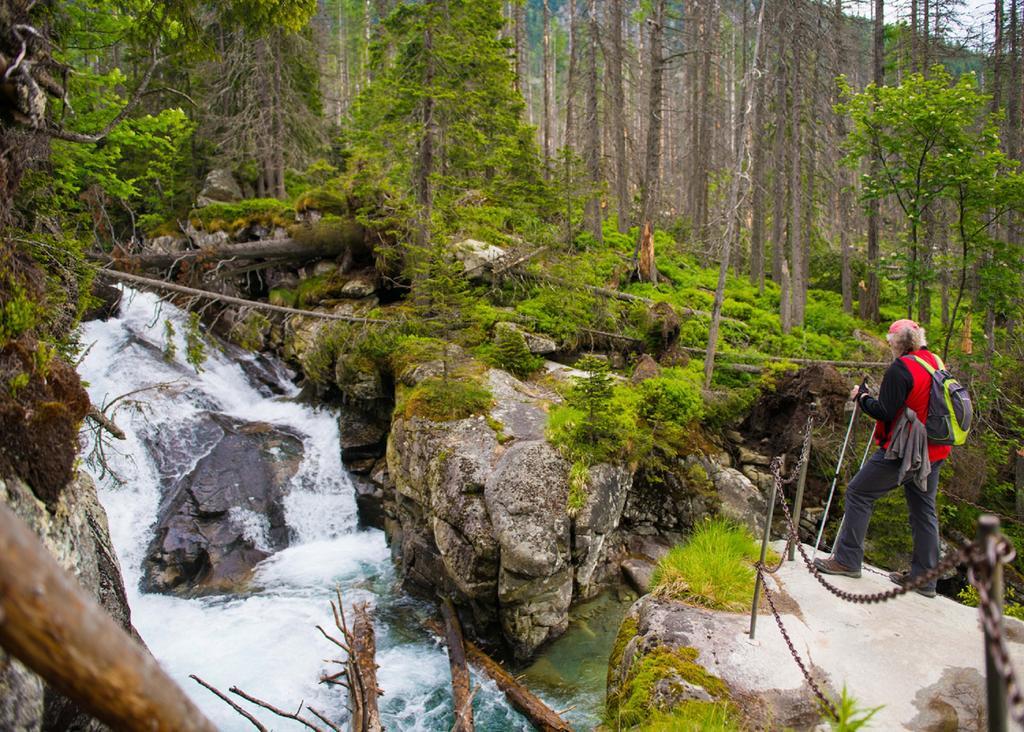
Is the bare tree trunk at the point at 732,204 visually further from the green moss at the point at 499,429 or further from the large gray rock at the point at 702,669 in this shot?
the large gray rock at the point at 702,669

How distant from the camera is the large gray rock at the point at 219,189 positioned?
18.9m

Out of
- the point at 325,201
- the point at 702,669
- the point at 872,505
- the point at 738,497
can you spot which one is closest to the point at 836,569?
the point at 872,505

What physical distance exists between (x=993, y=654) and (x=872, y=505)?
152 inches

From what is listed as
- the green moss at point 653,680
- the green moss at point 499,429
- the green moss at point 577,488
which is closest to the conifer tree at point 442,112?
the green moss at point 499,429

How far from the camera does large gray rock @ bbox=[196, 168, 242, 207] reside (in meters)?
18.9

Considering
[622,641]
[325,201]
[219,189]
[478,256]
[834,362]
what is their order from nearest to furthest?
[622,641] → [834,362] → [478,256] → [325,201] → [219,189]

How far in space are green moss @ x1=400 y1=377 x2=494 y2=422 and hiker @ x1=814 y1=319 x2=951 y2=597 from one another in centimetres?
580

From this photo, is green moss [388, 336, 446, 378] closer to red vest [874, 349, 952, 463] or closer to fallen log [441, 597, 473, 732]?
fallen log [441, 597, 473, 732]

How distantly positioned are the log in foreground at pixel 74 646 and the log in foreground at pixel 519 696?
5.66 meters

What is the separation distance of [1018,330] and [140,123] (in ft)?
52.1

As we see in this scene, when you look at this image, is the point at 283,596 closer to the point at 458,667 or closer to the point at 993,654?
the point at 458,667

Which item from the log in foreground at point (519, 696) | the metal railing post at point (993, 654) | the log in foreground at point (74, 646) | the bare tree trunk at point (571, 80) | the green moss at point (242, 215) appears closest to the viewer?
the log in foreground at point (74, 646)

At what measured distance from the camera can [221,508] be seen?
1062 centimetres

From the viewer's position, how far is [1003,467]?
10961mm
